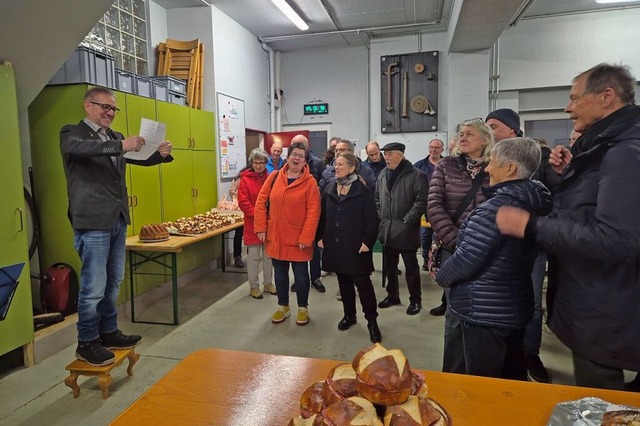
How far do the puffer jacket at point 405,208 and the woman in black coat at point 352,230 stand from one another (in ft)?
1.74

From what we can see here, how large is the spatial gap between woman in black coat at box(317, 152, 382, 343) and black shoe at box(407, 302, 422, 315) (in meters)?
0.68

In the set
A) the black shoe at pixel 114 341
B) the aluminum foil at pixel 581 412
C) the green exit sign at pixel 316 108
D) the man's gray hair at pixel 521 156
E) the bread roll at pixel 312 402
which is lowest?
the black shoe at pixel 114 341

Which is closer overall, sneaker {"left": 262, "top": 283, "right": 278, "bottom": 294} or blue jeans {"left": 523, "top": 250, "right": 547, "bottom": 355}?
blue jeans {"left": 523, "top": 250, "right": 547, "bottom": 355}

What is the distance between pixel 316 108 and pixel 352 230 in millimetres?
5122

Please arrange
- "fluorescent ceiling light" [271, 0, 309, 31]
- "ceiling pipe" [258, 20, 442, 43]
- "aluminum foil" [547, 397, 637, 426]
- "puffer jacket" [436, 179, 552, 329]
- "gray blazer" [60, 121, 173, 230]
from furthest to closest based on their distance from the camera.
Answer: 1. "ceiling pipe" [258, 20, 442, 43]
2. "fluorescent ceiling light" [271, 0, 309, 31]
3. "gray blazer" [60, 121, 173, 230]
4. "puffer jacket" [436, 179, 552, 329]
5. "aluminum foil" [547, 397, 637, 426]

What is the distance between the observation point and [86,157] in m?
2.52

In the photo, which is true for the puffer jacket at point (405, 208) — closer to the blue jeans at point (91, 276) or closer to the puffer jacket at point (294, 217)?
the puffer jacket at point (294, 217)

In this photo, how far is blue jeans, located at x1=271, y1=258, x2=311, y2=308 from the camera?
371 cm

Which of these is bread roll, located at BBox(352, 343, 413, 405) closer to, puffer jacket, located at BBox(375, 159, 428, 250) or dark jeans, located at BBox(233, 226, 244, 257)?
puffer jacket, located at BBox(375, 159, 428, 250)

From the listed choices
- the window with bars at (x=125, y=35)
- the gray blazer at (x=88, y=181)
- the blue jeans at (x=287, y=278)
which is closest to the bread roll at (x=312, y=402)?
the gray blazer at (x=88, y=181)

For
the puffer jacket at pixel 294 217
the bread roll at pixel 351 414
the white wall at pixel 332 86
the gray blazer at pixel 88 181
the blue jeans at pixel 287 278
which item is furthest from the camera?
the white wall at pixel 332 86

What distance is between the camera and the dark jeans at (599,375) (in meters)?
1.41

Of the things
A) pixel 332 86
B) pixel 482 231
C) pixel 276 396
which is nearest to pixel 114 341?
pixel 276 396

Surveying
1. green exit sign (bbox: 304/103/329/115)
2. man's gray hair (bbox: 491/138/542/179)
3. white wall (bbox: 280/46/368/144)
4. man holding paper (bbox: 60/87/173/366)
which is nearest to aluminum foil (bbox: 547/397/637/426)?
man's gray hair (bbox: 491/138/542/179)
